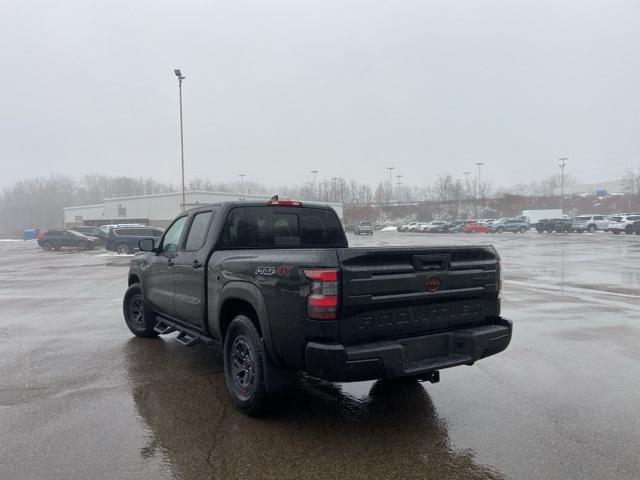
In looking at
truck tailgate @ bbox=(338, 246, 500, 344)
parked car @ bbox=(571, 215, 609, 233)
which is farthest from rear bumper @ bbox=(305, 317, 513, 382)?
parked car @ bbox=(571, 215, 609, 233)

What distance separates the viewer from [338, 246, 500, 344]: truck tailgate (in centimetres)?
371

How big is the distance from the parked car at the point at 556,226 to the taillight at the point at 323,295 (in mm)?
56137

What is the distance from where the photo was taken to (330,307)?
3.65 m

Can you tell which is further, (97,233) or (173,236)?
(97,233)

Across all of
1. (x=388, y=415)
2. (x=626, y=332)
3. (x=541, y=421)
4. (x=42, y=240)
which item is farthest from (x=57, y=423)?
(x=42, y=240)

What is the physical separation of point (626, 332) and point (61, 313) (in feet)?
33.0

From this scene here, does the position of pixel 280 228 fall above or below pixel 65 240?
above

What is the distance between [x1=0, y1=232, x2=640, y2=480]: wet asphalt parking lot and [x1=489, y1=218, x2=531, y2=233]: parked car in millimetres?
55917

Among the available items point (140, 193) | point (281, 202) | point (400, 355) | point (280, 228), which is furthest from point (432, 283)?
point (140, 193)

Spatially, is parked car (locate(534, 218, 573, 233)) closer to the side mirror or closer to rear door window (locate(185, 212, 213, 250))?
the side mirror

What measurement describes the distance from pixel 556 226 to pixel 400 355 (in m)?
56.1

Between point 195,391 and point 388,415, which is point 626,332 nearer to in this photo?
point 388,415

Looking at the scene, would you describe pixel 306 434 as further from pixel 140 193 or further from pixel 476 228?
pixel 140 193

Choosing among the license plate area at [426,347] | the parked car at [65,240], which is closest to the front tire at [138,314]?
the license plate area at [426,347]
